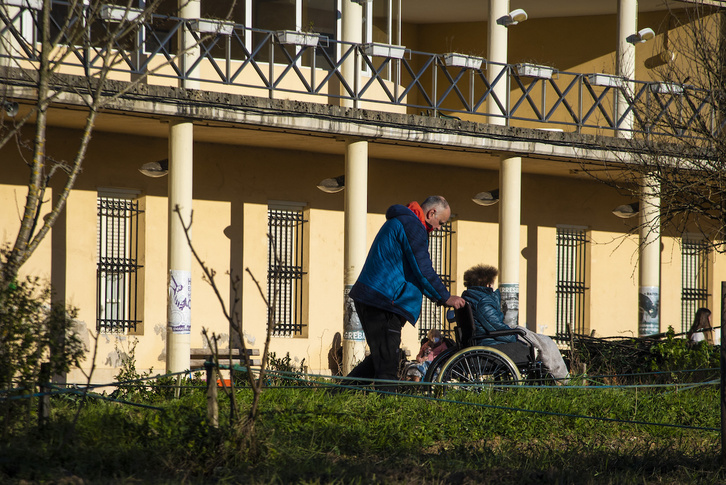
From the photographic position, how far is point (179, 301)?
11.7 m

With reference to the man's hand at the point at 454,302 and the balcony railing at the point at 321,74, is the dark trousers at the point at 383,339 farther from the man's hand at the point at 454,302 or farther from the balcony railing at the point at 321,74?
the balcony railing at the point at 321,74

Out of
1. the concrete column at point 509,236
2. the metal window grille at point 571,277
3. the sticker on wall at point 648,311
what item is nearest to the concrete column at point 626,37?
the concrete column at point 509,236

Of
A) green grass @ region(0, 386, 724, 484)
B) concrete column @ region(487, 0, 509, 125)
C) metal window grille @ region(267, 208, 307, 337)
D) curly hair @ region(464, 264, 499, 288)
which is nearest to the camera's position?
green grass @ region(0, 386, 724, 484)

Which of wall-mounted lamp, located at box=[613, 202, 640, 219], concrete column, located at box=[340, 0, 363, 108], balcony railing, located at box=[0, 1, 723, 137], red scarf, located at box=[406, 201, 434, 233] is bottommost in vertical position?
red scarf, located at box=[406, 201, 434, 233]

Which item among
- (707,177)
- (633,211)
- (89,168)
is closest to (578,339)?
(707,177)

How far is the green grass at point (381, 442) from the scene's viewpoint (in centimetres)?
501

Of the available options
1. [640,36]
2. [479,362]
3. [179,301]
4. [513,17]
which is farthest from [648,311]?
[479,362]

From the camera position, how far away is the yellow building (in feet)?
39.3

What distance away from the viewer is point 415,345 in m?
15.7

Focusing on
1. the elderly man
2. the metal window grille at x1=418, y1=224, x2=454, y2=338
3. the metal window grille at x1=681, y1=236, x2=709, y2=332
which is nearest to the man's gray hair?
the elderly man

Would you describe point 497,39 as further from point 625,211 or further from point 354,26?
point 625,211

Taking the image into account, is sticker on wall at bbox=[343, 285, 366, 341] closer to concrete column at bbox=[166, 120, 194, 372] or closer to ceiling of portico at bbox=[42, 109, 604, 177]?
concrete column at bbox=[166, 120, 194, 372]

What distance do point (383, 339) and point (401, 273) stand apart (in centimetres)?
53

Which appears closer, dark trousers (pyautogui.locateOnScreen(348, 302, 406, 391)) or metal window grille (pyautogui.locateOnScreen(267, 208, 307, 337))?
dark trousers (pyautogui.locateOnScreen(348, 302, 406, 391))
